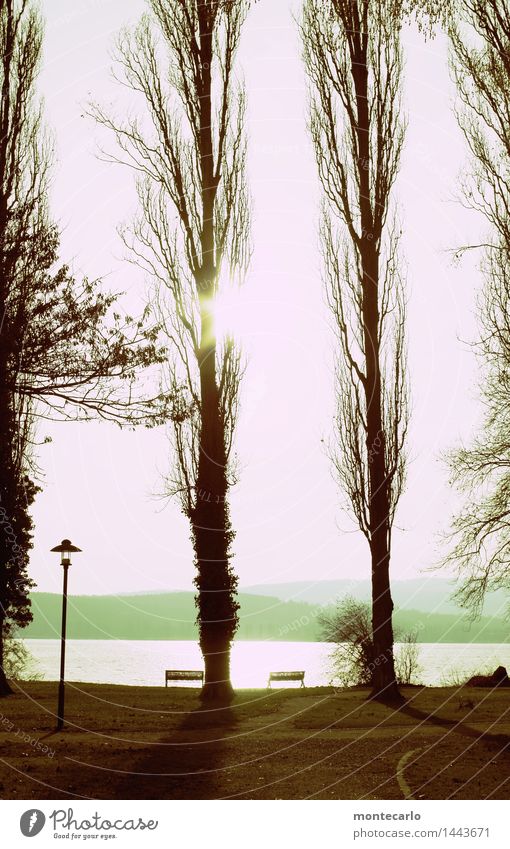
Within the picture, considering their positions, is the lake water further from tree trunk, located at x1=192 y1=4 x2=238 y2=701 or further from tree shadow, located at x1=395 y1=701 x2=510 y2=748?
tree shadow, located at x1=395 y1=701 x2=510 y2=748

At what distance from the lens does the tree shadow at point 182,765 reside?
34.4 ft

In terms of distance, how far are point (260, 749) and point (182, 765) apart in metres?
1.42

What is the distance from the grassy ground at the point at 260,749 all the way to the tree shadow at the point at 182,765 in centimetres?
2

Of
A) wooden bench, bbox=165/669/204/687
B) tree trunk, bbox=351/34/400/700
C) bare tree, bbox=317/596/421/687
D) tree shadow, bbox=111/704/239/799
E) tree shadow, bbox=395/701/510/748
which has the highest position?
tree trunk, bbox=351/34/400/700

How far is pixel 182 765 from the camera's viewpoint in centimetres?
1210

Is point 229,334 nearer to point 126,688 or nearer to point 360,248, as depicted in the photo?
point 360,248

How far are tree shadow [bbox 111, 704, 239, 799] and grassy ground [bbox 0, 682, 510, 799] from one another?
0.02 metres

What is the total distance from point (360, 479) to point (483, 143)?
8788mm

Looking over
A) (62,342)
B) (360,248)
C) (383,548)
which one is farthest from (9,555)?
(360,248)

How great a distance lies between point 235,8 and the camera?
1984 centimetres

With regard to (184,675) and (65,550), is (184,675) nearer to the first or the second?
(184,675)

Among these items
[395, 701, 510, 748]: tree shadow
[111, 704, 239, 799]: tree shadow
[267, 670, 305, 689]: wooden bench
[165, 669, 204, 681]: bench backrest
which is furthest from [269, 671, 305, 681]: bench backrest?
[111, 704, 239, 799]: tree shadow

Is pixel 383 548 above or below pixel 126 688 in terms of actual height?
above

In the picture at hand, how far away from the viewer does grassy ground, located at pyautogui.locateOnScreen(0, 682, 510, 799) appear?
10.4 meters
